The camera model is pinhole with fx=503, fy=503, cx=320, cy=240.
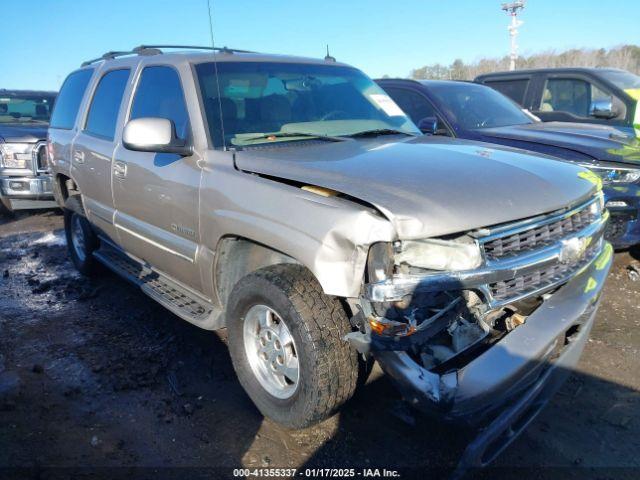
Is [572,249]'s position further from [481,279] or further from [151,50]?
[151,50]

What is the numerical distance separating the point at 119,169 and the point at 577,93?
613 centimetres

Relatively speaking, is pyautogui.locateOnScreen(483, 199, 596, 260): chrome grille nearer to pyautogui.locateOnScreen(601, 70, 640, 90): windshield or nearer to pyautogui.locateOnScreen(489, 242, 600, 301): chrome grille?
pyautogui.locateOnScreen(489, 242, 600, 301): chrome grille

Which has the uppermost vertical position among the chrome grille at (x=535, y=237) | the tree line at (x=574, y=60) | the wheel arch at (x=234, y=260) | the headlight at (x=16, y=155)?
the tree line at (x=574, y=60)

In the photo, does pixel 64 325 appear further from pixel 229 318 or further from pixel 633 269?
pixel 633 269

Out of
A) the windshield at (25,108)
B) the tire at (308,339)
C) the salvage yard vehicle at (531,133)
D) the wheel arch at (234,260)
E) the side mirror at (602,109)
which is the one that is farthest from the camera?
the windshield at (25,108)

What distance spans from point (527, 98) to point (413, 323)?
6.34 m

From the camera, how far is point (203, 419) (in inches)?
112

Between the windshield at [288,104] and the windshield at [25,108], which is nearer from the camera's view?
the windshield at [288,104]

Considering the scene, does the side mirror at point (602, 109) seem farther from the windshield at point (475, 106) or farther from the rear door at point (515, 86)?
the rear door at point (515, 86)

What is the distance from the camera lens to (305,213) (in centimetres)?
224

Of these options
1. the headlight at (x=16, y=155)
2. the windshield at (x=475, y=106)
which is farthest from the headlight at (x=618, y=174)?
the headlight at (x=16, y=155)

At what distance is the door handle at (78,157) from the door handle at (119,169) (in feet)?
2.68

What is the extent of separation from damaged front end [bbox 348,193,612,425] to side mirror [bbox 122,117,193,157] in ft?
5.09

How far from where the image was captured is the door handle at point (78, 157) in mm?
4430
